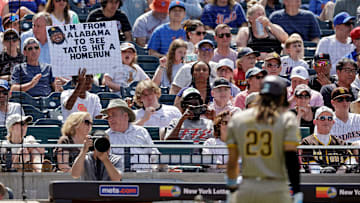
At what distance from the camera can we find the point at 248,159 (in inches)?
199

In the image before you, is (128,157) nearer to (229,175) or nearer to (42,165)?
(42,165)

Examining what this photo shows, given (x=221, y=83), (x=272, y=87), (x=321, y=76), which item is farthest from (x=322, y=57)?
(x=272, y=87)

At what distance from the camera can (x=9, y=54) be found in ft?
32.4

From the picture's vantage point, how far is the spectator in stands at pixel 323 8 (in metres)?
13.6

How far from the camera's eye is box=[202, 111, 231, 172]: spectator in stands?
797 cm

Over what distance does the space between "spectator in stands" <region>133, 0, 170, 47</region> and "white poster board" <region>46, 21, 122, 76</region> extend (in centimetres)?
229

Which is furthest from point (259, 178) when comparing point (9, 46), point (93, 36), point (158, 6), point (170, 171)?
point (158, 6)

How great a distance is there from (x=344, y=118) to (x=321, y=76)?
1.31 metres

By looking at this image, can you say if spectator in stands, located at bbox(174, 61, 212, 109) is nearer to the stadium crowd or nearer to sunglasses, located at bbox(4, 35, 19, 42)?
the stadium crowd

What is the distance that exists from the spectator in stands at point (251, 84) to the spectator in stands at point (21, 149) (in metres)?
2.48

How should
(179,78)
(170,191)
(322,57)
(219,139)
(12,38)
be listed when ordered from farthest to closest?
(322,57), (12,38), (179,78), (219,139), (170,191)

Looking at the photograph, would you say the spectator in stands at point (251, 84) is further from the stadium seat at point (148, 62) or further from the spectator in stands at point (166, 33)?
the spectator in stands at point (166, 33)

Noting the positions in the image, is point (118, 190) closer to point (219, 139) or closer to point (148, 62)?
point (219, 139)

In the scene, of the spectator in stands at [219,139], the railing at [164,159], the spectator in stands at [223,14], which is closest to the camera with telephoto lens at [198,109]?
the spectator in stands at [219,139]
